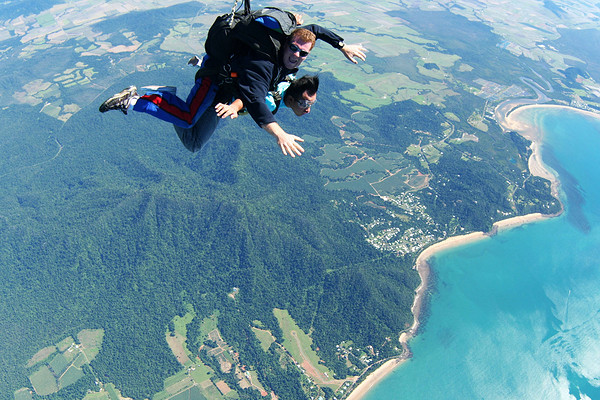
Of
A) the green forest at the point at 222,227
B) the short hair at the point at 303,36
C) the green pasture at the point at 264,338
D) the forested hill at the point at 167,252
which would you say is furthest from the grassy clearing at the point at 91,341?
the short hair at the point at 303,36

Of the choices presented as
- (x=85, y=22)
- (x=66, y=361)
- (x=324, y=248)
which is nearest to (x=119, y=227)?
(x=66, y=361)

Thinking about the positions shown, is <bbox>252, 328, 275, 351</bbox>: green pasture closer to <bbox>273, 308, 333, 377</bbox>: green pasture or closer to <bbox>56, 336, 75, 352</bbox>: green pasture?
<bbox>273, 308, 333, 377</bbox>: green pasture

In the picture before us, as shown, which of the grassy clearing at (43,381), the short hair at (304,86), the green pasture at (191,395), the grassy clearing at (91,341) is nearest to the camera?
the short hair at (304,86)

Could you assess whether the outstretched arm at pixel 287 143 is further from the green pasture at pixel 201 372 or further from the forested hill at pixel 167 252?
the green pasture at pixel 201 372

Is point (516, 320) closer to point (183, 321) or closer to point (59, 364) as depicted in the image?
point (183, 321)

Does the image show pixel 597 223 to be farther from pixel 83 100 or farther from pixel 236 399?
pixel 83 100
